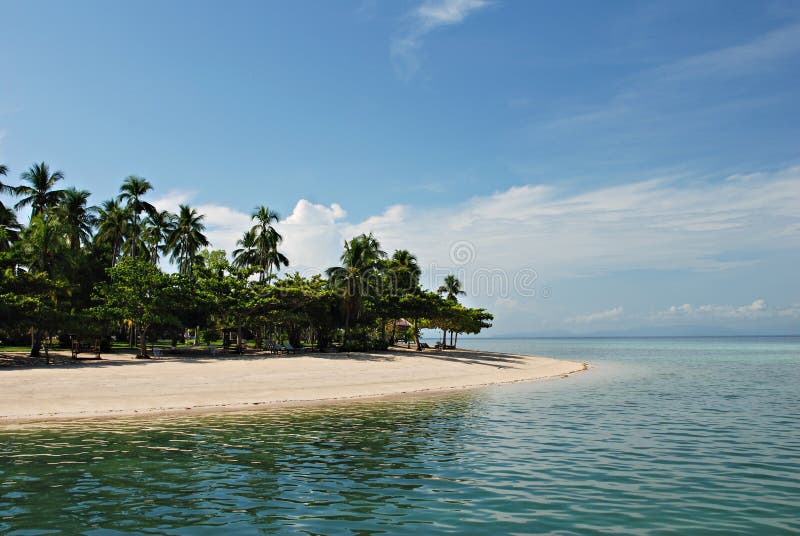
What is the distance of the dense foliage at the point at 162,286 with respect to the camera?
1706 inches

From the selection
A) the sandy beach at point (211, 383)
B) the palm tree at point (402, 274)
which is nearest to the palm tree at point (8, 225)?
the sandy beach at point (211, 383)

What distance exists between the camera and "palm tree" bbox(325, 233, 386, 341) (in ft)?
195

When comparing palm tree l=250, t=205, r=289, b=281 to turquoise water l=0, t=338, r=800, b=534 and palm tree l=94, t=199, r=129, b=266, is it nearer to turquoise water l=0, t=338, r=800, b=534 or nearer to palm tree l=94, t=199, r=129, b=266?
palm tree l=94, t=199, r=129, b=266

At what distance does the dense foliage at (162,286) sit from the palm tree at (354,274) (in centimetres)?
11

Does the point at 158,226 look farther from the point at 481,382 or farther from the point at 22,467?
the point at 22,467

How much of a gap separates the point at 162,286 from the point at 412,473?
128ft

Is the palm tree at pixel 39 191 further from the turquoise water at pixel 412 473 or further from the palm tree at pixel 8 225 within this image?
the turquoise water at pixel 412 473

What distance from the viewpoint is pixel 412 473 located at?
1418cm

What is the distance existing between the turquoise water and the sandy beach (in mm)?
4139

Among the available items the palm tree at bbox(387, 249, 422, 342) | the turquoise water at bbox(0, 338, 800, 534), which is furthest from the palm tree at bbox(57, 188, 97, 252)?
the turquoise water at bbox(0, 338, 800, 534)

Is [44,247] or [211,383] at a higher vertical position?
[44,247]

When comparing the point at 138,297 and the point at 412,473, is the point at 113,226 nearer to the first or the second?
the point at 138,297

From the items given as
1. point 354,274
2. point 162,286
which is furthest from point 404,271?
point 162,286

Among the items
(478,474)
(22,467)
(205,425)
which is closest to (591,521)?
(478,474)
